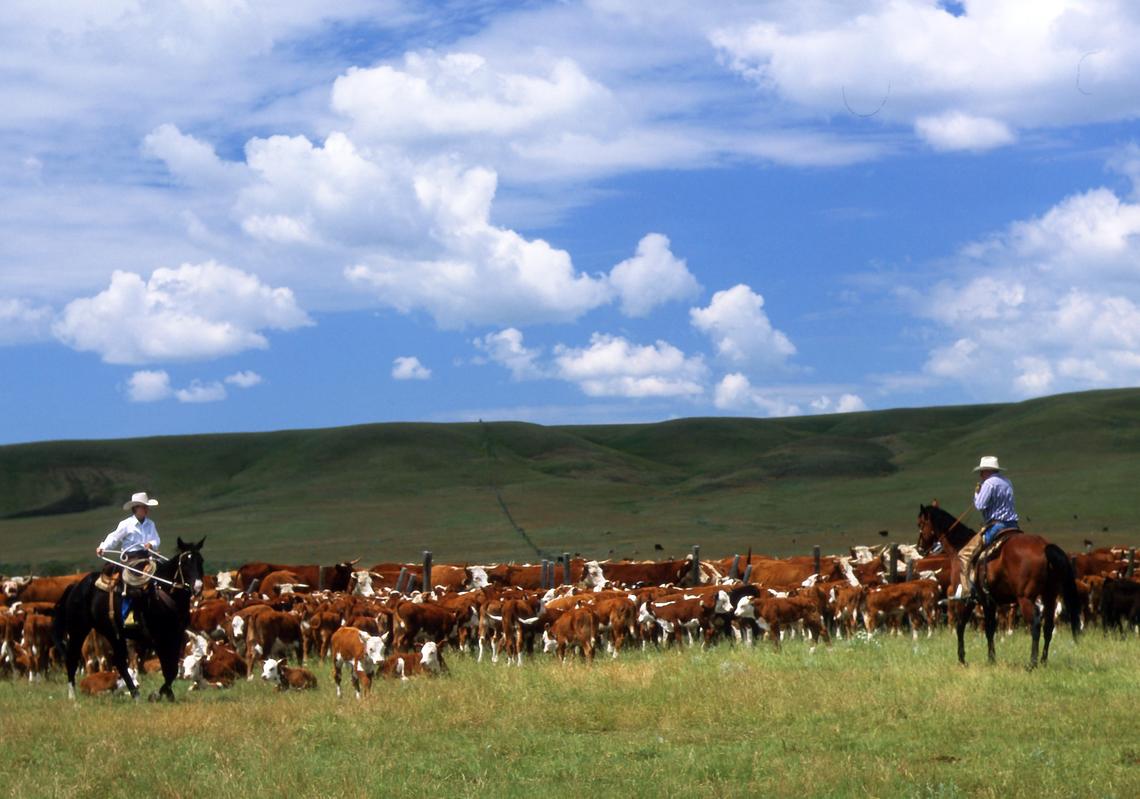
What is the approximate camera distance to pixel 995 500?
14648mm

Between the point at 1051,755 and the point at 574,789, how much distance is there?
11.3ft

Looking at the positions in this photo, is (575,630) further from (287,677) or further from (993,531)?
(993,531)

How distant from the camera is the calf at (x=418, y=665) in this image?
1543cm

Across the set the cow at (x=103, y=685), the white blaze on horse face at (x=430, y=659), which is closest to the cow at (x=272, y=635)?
the cow at (x=103, y=685)

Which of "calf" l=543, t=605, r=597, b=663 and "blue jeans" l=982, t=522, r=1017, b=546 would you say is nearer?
"blue jeans" l=982, t=522, r=1017, b=546

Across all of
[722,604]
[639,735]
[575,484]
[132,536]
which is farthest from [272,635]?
[575,484]

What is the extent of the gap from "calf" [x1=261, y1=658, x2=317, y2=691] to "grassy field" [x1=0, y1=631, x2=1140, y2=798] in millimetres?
474

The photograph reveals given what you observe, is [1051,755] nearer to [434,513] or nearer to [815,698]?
[815,698]

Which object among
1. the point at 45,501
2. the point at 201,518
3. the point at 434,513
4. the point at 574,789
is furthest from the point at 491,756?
the point at 45,501

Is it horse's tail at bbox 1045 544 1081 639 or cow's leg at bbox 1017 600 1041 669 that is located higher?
horse's tail at bbox 1045 544 1081 639

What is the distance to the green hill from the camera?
203ft

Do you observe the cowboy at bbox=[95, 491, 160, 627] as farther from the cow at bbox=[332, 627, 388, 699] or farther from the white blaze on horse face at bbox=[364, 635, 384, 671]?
the white blaze on horse face at bbox=[364, 635, 384, 671]

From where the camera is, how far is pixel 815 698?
12.2m

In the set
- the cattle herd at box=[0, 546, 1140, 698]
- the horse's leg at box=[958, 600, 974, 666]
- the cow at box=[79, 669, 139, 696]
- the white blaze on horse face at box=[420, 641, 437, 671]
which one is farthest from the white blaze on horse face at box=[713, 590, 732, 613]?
the cow at box=[79, 669, 139, 696]
